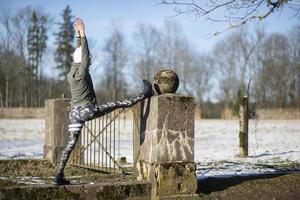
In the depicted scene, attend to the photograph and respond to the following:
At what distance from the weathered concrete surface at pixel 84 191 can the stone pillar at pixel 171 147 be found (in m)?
0.25

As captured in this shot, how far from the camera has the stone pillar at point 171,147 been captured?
751 centimetres

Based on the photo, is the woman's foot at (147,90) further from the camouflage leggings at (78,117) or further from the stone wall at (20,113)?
the stone wall at (20,113)

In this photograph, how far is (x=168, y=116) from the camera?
7.63m

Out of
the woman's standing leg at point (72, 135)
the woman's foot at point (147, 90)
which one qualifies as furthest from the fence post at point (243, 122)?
the woman's standing leg at point (72, 135)

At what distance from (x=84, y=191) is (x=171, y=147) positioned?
149cm

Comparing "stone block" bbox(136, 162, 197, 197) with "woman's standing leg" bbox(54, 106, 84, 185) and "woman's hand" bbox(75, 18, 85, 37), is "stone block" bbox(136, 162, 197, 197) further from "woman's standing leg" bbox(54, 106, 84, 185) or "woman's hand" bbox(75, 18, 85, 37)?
"woman's hand" bbox(75, 18, 85, 37)

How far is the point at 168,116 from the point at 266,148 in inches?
462

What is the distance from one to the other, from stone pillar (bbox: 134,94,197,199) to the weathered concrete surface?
25 centimetres

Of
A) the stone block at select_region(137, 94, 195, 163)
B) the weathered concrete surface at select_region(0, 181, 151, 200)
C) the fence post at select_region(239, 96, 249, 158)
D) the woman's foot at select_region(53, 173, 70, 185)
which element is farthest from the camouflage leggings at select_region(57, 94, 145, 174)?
the fence post at select_region(239, 96, 249, 158)

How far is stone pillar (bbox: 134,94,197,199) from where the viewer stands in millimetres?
7512

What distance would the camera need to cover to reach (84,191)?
7.20m

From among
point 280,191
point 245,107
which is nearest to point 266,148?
point 245,107

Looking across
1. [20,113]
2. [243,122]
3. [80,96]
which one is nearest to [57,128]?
[80,96]

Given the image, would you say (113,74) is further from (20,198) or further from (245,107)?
(20,198)
